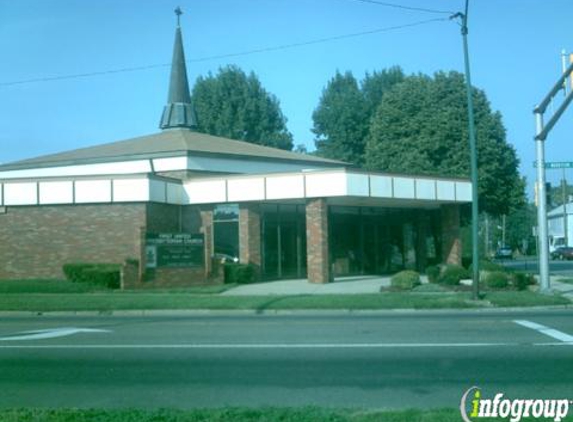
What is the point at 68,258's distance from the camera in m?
30.5

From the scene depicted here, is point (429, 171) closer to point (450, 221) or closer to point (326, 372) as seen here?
point (450, 221)

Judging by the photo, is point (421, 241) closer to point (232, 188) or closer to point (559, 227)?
point (232, 188)

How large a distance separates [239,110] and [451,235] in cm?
3686

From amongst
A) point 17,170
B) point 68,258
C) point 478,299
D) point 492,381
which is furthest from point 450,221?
point 492,381

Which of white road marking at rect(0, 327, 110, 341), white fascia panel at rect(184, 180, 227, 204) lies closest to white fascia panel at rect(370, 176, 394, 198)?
white fascia panel at rect(184, 180, 227, 204)

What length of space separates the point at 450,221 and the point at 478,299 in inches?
554

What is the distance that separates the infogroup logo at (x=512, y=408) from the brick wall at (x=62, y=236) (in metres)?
23.6

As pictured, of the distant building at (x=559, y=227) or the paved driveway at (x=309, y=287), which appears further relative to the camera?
the distant building at (x=559, y=227)

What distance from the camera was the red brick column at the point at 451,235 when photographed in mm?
35594

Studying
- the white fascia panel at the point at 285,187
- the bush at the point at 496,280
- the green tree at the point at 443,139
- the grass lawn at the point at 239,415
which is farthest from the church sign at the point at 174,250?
the grass lawn at the point at 239,415

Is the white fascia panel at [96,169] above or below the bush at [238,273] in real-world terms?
above

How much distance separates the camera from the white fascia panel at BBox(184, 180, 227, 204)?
32062 millimetres

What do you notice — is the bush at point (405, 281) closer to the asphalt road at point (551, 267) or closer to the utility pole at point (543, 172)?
the utility pole at point (543, 172)

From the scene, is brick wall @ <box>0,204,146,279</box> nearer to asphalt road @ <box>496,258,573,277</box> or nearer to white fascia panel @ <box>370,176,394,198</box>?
white fascia panel @ <box>370,176,394,198</box>
